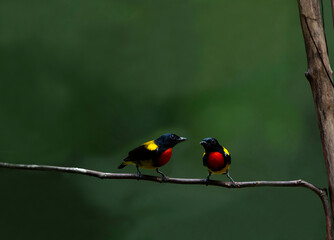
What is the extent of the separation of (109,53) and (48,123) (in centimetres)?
62

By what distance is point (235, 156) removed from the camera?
2943 millimetres

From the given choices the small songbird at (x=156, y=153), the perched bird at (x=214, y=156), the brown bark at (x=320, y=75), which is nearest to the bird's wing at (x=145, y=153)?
the small songbird at (x=156, y=153)

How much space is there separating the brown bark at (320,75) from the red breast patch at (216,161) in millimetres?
391

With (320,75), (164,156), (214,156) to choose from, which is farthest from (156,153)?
(320,75)

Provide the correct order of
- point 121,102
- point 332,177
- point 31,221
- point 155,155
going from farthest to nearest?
point 121,102 → point 31,221 → point 155,155 → point 332,177

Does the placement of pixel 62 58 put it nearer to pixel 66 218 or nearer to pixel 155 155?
pixel 66 218

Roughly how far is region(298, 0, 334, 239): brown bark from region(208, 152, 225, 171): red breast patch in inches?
15.4

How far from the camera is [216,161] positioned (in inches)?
69.8

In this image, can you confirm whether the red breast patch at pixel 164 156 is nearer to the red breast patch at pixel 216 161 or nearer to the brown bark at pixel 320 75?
the red breast patch at pixel 216 161

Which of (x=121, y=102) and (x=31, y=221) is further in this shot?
(x=121, y=102)

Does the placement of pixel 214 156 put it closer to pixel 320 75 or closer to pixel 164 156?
pixel 164 156

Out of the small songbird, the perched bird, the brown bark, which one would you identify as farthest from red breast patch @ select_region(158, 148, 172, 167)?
the brown bark

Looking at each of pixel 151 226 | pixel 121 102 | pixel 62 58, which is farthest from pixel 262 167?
pixel 62 58

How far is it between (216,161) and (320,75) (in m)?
0.52
